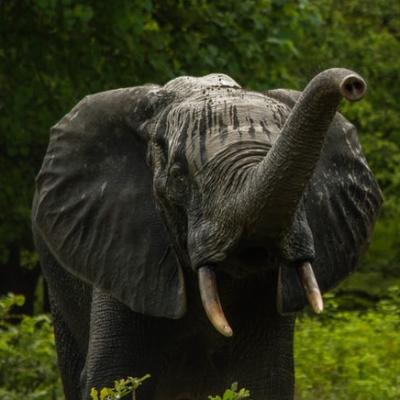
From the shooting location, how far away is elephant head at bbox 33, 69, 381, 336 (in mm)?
7656

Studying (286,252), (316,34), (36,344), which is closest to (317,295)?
(286,252)

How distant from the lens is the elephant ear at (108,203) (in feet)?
29.2

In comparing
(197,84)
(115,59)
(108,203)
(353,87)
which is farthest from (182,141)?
(115,59)

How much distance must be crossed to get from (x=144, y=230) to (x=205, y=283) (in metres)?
1.04

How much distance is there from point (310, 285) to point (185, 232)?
2.43ft

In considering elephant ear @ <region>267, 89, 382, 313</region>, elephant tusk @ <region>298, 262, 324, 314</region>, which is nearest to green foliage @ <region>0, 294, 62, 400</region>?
elephant ear @ <region>267, 89, 382, 313</region>

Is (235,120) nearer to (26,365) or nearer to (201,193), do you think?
(201,193)

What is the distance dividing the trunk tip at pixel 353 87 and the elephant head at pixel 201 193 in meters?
0.44

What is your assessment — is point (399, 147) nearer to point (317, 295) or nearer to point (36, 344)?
point (36, 344)

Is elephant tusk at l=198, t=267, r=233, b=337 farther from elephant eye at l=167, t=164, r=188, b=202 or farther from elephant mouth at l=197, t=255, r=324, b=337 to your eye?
elephant eye at l=167, t=164, r=188, b=202

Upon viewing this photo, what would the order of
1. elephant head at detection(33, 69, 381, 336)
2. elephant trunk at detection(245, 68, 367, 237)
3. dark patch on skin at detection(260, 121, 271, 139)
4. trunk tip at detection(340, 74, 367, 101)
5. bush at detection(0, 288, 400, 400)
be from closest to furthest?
1. trunk tip at detection(340, 74, 367, 101)
2. elephant trunk at detection(245, 68, 367, 237)
3. elephant head at detection(33, 69, 381, 336)
4. dark patch on skin at detection(260, 121, 271, 139)
5. bush at detection(0, 288, 400, 400)

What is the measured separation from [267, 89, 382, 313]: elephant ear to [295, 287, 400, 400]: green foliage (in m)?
2.37

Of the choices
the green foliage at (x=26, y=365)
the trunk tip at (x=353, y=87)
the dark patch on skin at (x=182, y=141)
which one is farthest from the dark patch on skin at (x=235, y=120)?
the green foliage at (x=26, y=365)

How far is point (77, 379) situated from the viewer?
10.4m
